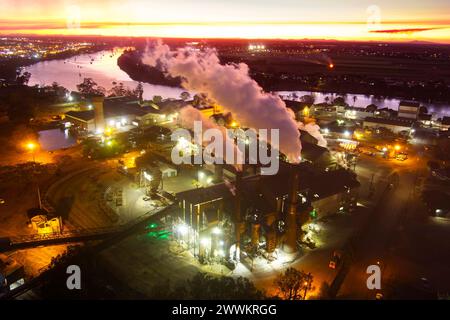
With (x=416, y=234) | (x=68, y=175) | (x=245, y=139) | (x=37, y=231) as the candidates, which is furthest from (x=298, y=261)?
(x=68, y=175)

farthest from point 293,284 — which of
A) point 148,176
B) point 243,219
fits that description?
point 148,176

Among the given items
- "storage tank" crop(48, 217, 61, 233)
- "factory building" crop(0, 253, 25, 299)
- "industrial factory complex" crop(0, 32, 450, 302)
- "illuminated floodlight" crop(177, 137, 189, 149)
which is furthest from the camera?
"illuminated floodlight" crop(177, 137, 189, 149)

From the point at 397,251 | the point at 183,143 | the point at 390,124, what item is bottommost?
the point at 397,251

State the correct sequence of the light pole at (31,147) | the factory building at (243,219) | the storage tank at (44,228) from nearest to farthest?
the factory building at (243,219)
the storage tank at (44,228)
the light pole at (31,147)

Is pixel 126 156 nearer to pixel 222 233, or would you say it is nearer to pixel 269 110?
pixel 269 110

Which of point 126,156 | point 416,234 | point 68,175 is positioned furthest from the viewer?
point 126,156

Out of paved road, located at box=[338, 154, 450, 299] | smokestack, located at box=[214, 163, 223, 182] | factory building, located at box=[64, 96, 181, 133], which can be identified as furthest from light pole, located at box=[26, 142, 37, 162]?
paved road, located at box=[338, 154, 450, 299]

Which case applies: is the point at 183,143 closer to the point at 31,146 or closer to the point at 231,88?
the point at 231,88

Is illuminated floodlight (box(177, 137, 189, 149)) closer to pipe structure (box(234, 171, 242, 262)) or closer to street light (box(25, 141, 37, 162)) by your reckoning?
street light (box(25, 141, 37, 162))

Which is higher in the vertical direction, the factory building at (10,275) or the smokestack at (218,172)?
the smokestack at (218,172)

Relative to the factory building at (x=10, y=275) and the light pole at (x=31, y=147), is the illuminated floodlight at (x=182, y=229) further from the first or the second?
the light pole at (x=31, y=147)

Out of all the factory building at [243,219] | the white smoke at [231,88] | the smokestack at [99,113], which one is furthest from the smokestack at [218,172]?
the smokestack at [99,113]
